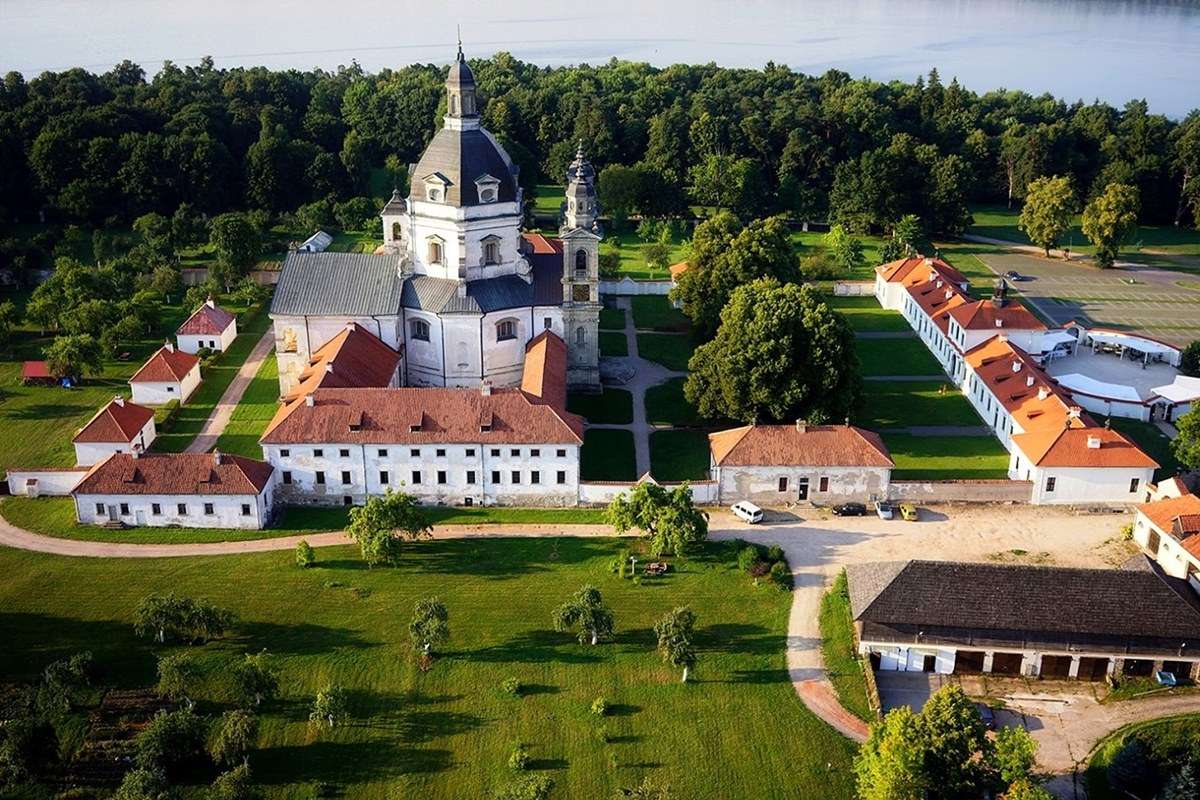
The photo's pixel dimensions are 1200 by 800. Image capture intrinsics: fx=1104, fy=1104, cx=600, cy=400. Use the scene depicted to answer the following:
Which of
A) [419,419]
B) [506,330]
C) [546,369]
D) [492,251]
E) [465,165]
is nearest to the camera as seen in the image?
[419,419]

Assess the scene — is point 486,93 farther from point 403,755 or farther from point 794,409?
point 403,755

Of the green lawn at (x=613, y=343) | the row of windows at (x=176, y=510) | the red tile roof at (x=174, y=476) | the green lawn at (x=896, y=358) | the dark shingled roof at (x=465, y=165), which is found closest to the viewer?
the red tile roof at (x=174, y=476)

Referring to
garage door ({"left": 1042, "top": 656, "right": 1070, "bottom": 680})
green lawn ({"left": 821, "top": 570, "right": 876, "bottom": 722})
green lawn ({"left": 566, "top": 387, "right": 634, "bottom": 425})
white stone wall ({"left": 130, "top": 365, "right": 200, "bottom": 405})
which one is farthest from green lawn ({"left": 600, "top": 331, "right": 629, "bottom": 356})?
garage door ({"left": 1042, "top": 656, "right": 1070, "bottom": 680})

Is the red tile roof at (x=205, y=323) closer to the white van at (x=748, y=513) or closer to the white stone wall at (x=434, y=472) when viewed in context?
the white stone wall at (x=434, y=472)

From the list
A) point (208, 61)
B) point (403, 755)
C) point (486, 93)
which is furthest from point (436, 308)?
point (208, 61)

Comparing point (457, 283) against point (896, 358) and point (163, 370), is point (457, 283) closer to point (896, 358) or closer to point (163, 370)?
point (163, 370)

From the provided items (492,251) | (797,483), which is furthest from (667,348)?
(797,483)

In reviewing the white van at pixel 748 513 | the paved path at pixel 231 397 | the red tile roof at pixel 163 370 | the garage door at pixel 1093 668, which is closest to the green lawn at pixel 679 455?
the white van at pixel 748 513
